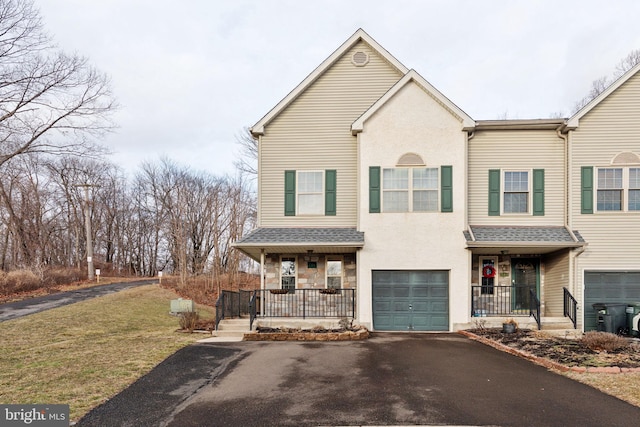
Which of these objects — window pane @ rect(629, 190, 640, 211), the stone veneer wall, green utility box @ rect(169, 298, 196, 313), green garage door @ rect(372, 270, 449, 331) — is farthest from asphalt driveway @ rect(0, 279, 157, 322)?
window pane @ rect(629, 190, 640, 211)

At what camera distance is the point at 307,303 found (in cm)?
1606

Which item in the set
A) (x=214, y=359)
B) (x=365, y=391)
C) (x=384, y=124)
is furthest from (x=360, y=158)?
(x=365, y=391)

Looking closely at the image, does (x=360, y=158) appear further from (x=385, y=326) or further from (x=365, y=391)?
(x=365, y=391)

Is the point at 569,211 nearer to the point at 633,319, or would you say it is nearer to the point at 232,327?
the point at 633,319

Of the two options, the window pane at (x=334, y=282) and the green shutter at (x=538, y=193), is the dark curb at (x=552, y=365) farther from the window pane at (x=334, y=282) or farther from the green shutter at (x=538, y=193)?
the green shutter at (x=538, y=193)

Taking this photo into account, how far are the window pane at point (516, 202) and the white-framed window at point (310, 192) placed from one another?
6288 millimetres

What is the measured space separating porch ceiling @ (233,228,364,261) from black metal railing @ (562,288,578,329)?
6.59m

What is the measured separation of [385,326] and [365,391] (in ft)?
24.7

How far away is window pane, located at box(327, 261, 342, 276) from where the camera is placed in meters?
16.5

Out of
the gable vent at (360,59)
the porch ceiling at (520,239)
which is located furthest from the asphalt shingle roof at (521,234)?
the gable vent at (360,59)

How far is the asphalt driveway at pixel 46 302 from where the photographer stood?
739 inches

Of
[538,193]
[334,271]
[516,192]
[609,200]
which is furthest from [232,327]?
[609,200]

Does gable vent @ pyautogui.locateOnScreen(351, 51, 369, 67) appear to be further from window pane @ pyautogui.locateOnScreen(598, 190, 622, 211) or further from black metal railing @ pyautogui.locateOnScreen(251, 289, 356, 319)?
window pane @ pyautogui.locateOnScreen(598, 190, 622, 211)

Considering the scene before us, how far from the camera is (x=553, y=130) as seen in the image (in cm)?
1620
